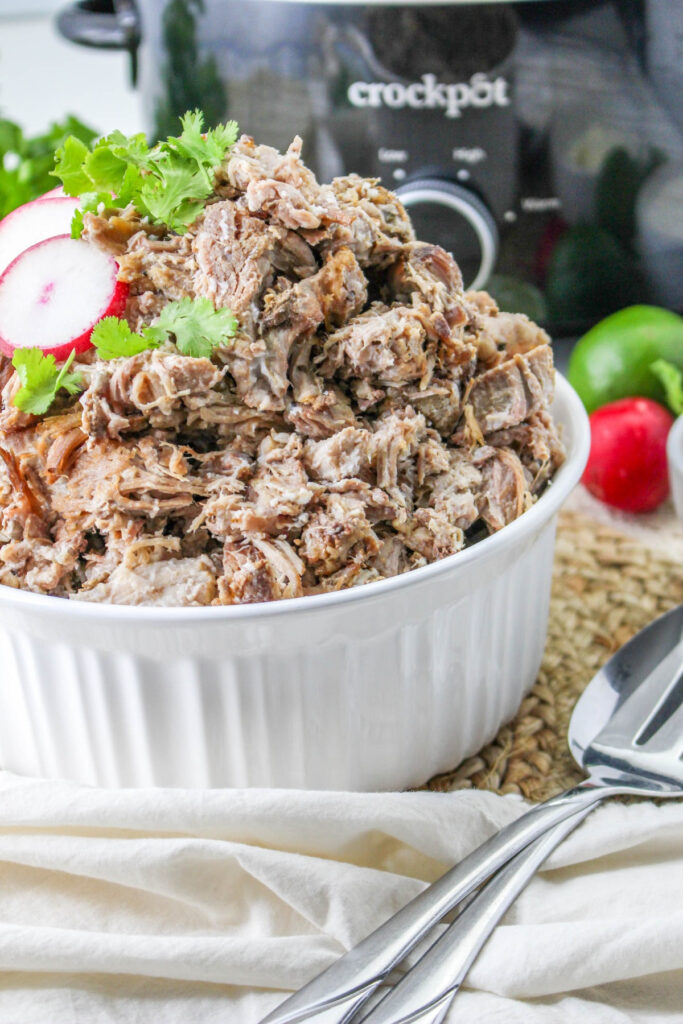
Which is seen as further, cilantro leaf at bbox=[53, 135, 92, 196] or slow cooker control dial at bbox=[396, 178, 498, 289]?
slow cooker control dial at bbox=[396, 178, 498, 289]

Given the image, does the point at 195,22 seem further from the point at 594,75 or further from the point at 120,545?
the point at 120,545

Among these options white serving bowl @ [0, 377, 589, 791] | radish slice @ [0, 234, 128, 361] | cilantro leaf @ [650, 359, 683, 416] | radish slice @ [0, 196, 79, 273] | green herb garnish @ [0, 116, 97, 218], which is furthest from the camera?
green herb garnish @ [0, 116, 97, 218]

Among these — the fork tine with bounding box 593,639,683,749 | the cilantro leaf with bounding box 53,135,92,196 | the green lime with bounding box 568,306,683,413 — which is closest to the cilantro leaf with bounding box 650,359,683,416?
the green lime with bounding box 568,306,683,413

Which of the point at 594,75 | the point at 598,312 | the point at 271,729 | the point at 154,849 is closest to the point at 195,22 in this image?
the point at 594,75

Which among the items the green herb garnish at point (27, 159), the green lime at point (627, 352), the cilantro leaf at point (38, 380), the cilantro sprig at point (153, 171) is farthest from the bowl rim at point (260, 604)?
the green herb garnish at point (27, 159)

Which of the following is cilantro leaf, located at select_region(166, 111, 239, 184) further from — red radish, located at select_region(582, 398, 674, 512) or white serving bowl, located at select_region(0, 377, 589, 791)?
red radish, located at select_region(582, 398, 674, 512)

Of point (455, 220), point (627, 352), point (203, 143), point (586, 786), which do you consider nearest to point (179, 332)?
point (203, 143)

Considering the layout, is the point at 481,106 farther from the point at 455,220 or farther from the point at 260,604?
the point at 260,604
